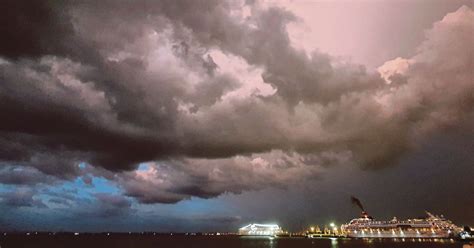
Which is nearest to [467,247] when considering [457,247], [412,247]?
[412,247]

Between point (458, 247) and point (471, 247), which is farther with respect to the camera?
point (458, 247)

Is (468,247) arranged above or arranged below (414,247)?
below

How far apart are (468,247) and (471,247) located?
1261mm

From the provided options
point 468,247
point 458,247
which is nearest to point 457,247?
point 458,247

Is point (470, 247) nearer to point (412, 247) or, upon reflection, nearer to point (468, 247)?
point (468, 247)

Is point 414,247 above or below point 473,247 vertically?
above

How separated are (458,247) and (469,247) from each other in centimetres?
11114

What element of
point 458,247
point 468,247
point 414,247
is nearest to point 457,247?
point 458,247

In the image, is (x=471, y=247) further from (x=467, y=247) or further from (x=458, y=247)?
(x=458, y=247)

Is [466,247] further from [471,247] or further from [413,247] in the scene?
[413,247]

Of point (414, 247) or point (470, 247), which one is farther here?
point (414, 247)

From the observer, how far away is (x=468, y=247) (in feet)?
260

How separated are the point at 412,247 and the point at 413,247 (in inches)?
18.3

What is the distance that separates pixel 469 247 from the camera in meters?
78.8
